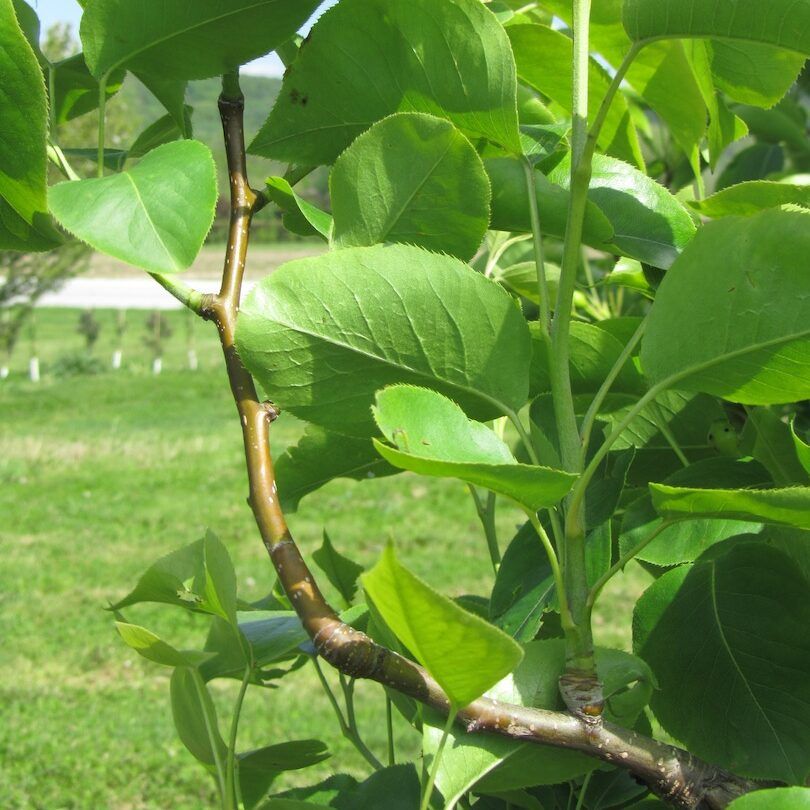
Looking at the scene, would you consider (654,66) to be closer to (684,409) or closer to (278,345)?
(684,409)

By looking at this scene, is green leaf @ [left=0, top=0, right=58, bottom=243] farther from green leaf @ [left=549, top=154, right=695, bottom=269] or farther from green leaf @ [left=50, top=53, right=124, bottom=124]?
green leaf @ [left=549, top=154, right=695, bottom=269]

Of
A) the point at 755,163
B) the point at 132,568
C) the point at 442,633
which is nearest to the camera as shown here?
the point at 442,633

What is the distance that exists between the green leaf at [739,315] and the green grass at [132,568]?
0.99 meters

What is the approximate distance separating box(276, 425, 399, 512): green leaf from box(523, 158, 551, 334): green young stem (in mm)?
127

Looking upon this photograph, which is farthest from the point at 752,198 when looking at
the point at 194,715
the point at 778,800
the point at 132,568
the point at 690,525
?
the point at 132,568

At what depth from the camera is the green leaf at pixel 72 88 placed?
0.53 m

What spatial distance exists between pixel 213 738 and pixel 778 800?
0.85 ft

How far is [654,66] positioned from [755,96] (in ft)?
0.22

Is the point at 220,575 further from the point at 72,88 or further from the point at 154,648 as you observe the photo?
the point at 72,88

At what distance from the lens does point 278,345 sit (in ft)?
1.24

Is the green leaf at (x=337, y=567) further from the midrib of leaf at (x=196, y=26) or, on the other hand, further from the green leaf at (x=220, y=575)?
the midrib of leaf at (x=196, y=26)

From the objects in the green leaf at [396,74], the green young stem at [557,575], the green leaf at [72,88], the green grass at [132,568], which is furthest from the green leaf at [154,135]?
the green grass at [132,568]

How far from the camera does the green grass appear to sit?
2668mm

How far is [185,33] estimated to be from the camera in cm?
45
